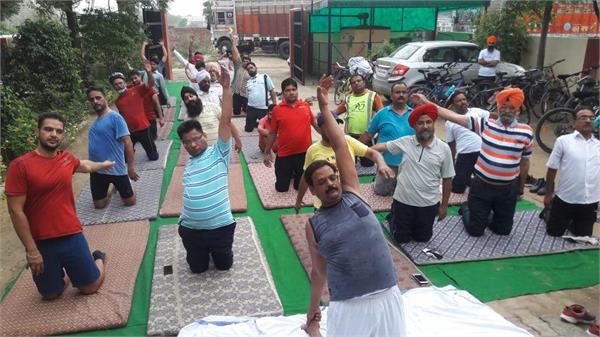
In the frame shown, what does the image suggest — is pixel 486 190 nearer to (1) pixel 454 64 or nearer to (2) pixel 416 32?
(1) pixel 454 64

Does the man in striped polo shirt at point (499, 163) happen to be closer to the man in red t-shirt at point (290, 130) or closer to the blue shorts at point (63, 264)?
the man in red t-shirt at point (290, 130)

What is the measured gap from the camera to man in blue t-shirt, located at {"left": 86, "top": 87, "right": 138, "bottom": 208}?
15.6ft

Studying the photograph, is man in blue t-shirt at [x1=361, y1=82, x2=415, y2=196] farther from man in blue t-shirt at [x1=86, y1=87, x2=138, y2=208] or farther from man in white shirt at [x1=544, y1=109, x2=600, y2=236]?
man in blue t-shirt at [x1=86, y1=87, x2=138, y2=208]

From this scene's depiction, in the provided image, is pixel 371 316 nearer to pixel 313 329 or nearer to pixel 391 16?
pixel 313 329

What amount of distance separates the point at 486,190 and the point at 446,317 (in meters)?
1.57

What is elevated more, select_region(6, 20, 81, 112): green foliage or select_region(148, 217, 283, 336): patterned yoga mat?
select_region(6, 20, 81, 112): green foliage

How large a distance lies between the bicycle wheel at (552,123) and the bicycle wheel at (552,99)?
1373 millimetres

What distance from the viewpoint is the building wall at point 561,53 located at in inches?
386

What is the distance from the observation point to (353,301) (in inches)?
88.2

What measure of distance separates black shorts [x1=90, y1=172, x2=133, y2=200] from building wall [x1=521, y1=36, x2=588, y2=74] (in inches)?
376

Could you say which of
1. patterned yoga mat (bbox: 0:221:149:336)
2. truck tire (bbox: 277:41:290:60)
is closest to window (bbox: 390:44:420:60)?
patterned yoga mat (bbox: 0:221:149:336)

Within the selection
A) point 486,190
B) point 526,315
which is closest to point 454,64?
point 486,190

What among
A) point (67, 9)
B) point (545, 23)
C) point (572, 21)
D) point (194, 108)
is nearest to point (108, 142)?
point (194, 108)

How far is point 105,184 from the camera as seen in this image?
512 centimetres
